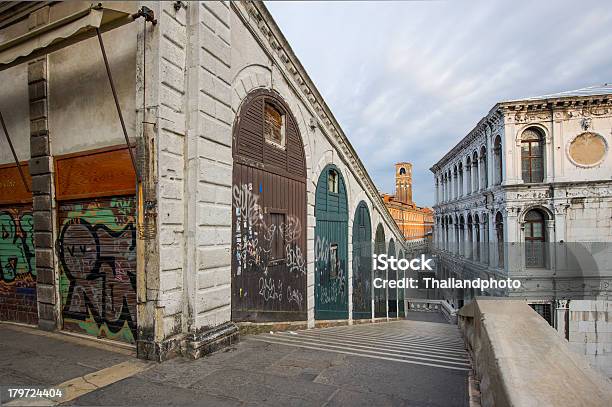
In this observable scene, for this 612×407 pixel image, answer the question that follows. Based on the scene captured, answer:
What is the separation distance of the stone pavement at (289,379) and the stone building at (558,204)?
58.2ft

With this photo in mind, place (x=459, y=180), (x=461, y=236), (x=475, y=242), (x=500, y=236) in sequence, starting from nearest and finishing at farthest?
1. (x=500, y=236)
2. (x=475, y=242)
3. (x=461, y=236)
4. (x=459, y=180)

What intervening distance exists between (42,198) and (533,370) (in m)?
7.34

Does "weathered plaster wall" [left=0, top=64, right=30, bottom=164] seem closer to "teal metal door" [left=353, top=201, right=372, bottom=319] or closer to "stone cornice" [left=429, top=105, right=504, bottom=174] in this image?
"teal metal door" [left=353, top=201, right=372, bottom=319]

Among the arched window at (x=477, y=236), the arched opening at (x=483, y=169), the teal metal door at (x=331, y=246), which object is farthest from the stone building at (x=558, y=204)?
the teal metal door at (x=331, y=246)

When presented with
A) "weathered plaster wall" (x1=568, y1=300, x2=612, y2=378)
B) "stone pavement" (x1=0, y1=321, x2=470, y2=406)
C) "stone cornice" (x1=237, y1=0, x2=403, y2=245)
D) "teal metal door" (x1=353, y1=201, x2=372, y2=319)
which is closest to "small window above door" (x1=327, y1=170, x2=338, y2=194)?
"stone cornice" (x1=237, y1=0, x2=403, y2=245)

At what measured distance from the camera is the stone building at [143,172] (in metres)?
4.39

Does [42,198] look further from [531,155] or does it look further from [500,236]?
[531,155]

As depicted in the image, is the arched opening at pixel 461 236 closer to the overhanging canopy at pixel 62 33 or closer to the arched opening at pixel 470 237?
the arched opening at pixel 470 237

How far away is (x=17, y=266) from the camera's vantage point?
6.25m

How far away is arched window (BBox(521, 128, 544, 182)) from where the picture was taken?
19625mm

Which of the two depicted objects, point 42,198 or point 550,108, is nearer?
point 42,198

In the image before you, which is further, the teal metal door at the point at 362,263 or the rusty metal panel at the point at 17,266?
the teal metal door at the point at 362,263

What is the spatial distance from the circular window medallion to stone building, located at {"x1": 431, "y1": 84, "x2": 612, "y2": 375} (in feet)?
0.16
